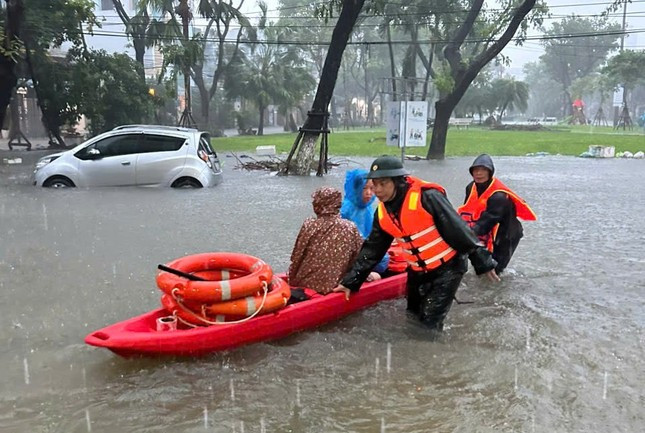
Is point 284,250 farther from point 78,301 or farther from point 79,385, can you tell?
point 79,385

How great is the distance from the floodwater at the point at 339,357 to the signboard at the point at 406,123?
872 centimetres

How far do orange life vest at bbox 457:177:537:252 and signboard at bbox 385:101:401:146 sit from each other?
36.7 feet

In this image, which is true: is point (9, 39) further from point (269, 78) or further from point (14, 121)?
point (269, 78)

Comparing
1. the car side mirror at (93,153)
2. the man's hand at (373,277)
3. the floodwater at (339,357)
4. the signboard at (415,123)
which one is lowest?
the floodwater at (339,357)

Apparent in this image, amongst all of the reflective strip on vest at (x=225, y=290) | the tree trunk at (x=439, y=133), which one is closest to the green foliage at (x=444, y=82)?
the tree trunk at (x=439, y=133)

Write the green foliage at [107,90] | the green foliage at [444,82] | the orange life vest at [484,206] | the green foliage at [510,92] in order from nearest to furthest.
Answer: the orange life vest at [484,206]
the green foliage at [444,82]
the green foliage at [107,90]
the green foliage at [510,92]

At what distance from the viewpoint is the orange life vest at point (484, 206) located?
6.71 m

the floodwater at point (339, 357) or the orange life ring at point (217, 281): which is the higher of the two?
the orange life ring at point (217, 281)

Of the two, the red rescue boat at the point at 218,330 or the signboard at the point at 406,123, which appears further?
the signboard at the point at 406,123

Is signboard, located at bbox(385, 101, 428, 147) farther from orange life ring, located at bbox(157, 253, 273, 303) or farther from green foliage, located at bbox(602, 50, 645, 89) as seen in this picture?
green foliage, located at bbox(602, 50, 645, 89)

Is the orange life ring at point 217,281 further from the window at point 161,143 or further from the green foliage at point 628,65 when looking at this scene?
the green foliage at point 628,65

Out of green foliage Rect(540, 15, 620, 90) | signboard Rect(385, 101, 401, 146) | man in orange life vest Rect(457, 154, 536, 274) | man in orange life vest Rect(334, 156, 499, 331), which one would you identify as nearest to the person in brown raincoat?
man in orange life vest Rect(334, 156, 499, 331)

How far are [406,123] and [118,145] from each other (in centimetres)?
796

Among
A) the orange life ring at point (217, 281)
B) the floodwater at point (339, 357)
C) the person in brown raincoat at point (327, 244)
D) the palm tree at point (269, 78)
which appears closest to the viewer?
the floodwater at point (339, 357)
